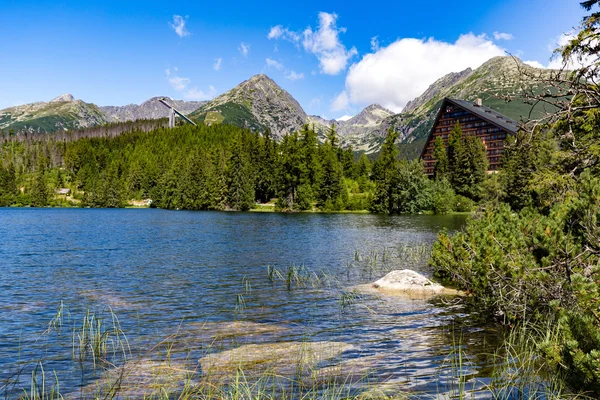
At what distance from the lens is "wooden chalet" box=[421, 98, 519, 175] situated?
14550 cm

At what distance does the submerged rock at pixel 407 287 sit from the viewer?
22.0 m

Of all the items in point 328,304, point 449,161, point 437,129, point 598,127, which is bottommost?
point 328,304

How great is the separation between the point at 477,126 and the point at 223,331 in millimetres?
155162

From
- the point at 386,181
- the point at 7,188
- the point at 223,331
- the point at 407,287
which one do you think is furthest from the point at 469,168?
the point at 7,188

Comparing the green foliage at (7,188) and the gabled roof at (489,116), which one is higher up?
the gabled roof at (489,116)

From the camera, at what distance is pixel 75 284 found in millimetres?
23828

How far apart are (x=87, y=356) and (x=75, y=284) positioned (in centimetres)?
1252

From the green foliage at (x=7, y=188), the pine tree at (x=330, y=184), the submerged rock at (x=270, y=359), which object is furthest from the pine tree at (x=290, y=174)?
the green foliage at (x=7, y=188)

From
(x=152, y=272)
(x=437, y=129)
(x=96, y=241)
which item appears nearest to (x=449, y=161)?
(x=437, y=129)

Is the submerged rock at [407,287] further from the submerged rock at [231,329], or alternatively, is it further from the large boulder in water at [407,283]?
the submerged rock at [231,329]

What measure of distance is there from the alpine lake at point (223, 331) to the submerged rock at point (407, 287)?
106 centimetres

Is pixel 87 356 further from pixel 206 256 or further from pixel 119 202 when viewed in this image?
pixel 119 202

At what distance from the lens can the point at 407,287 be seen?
2259 centimetres

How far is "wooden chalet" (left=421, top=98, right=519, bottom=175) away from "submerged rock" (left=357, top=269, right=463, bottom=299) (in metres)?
127
